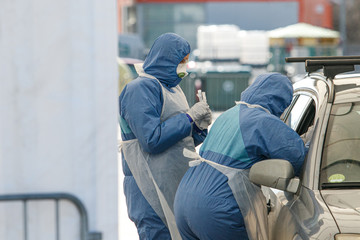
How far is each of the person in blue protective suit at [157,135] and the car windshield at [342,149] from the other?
2.93ft

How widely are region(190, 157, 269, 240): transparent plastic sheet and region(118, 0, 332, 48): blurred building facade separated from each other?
3360 centimetres

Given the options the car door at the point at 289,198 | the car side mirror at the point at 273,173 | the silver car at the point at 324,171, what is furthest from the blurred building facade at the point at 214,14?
the car side mirror at the point at 273,173

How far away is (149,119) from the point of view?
4562 millimetres

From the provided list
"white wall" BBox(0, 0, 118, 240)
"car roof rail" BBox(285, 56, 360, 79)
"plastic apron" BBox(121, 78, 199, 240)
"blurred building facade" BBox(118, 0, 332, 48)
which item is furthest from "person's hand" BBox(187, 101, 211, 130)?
"blurred building facade" BBox(118, 0, 332, 48)

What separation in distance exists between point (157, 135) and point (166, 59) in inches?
21.6

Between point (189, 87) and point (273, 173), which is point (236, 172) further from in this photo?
point (189, 87)

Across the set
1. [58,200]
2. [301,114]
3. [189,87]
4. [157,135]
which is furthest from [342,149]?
[189,87]

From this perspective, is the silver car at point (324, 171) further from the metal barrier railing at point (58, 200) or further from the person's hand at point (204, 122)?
the metal barrier railing at point (58, 200)

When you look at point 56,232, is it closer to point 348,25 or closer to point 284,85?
point 284,85

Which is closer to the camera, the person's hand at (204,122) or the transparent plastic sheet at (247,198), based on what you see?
the transparent plastic sheet at (247,198)

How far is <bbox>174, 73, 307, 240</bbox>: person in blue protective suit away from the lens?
4066mm

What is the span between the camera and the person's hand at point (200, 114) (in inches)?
189

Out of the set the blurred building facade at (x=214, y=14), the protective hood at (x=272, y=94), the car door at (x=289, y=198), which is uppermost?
the blurred building facade at (x=214, y=14)

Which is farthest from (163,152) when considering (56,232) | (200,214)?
(56,232)
